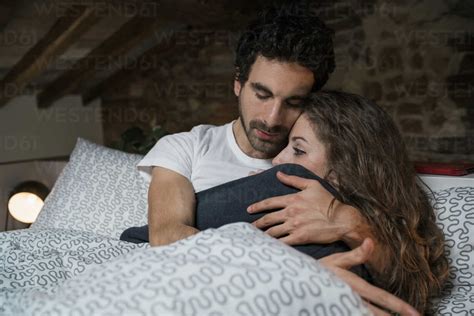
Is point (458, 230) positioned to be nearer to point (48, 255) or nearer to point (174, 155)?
point (174, 155)

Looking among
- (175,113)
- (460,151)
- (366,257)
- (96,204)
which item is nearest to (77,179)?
(96,204)

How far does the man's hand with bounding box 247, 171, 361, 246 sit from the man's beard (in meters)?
0.32

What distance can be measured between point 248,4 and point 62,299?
346 centimetres

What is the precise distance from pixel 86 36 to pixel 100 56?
257mm

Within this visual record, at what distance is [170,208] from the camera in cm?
132

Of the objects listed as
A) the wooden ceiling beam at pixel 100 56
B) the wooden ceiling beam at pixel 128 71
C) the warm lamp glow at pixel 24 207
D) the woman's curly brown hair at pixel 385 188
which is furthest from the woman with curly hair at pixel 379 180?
the wooden ceiling beam at pixel 128 71

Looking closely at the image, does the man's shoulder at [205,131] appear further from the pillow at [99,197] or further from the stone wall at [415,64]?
the stone wall at [415,64]

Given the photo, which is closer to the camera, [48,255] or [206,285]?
[206,285]

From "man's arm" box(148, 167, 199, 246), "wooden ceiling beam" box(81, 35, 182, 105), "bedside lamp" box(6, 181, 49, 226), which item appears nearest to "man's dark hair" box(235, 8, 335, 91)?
"man's arm" box(148, 167, 199, 246)

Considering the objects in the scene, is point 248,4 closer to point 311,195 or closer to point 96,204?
point 96,204

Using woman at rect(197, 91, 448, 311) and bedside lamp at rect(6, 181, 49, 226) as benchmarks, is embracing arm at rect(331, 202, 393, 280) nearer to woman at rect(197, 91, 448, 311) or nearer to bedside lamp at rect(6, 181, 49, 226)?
woman at rect(197, 91, 448, 311)

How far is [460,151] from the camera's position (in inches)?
126

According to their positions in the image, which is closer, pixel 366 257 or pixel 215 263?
pixel 215 263

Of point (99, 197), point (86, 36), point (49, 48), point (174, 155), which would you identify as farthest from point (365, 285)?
point (86, 36)
